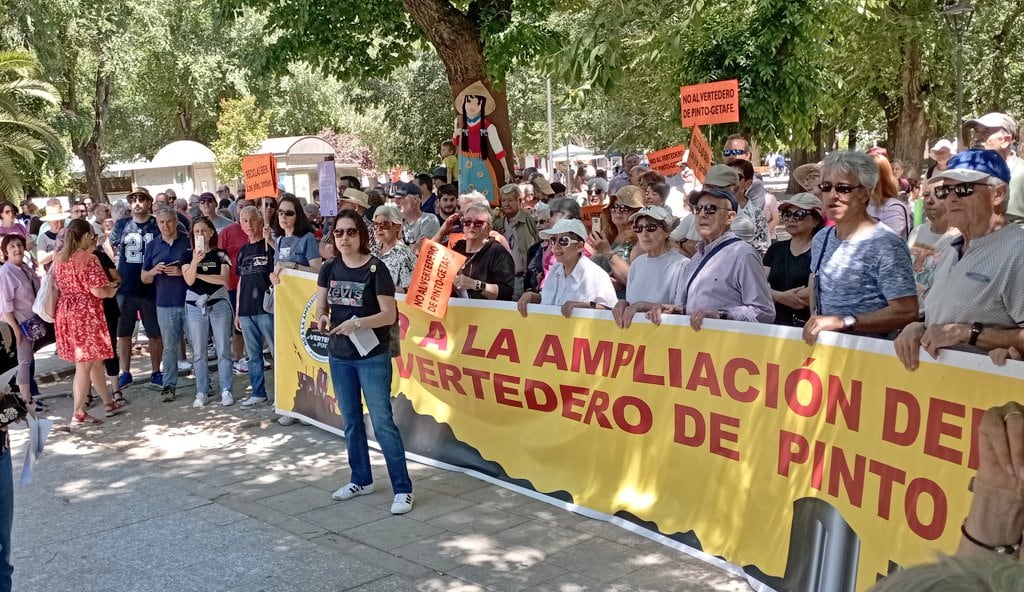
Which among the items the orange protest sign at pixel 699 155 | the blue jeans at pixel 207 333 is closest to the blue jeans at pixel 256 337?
the blue jeans at pixel 207 333

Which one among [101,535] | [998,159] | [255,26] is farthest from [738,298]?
[255,26]

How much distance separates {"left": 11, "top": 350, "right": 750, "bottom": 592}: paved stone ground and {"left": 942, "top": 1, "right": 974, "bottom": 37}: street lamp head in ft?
60.7

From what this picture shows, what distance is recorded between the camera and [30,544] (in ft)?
20.8

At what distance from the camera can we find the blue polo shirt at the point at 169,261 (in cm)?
1056

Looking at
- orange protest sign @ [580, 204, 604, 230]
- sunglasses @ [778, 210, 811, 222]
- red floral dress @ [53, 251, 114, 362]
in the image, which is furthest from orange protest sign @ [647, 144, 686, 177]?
red floral dress @ [53, 251, 114, 362]

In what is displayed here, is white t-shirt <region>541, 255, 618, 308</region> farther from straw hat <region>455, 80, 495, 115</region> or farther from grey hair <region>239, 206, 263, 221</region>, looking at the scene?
straw hat <region>455, 80, 495, 115</region>

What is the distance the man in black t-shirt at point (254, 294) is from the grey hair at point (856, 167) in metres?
6.40

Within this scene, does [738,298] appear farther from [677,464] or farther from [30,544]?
[30,544]

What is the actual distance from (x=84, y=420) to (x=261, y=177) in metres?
2.86

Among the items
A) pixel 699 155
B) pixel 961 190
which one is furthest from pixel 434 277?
pixel 961 190

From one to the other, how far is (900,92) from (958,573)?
27667 mm

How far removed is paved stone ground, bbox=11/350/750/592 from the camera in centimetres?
544

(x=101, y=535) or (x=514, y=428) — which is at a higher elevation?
(x=514, y=428)

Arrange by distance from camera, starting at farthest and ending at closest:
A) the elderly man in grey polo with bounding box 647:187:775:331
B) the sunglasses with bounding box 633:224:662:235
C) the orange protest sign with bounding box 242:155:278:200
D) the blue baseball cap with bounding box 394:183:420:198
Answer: the orange protest sign with bounding box 242:155:278:200 < the blue baseball cap with bounding box 394:183:420:198 < the sunglasses with bounding box 633:224:662:235 < the elderly man in grey polo with bounding box 647:187:775:331
